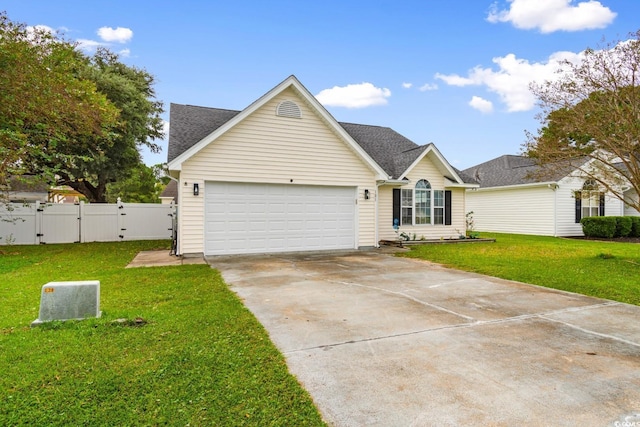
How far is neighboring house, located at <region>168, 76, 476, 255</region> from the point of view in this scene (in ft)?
36.6

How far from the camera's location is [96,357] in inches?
141

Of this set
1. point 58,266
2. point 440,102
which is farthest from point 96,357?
point 440,102

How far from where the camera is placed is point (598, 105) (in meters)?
10.0

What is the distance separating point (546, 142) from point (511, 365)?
9.74 m

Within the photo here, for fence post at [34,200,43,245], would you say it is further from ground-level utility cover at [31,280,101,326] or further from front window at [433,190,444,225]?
front window at [433,190,444,225]

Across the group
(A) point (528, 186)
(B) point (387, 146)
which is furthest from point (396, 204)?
(A) point (528, 186)

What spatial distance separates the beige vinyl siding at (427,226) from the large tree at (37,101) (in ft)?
36.3

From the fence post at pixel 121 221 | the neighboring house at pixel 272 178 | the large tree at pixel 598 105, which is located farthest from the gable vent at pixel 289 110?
the fence post at pixel 121 221

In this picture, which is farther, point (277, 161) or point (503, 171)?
point (503, 171)

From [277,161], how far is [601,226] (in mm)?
17705

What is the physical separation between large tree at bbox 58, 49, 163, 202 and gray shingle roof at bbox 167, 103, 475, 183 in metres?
4.00

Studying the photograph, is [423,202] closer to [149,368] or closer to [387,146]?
[387,146]

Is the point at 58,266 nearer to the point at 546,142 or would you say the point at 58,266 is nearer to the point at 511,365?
the point at 511,365

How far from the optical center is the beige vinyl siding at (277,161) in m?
11.1
